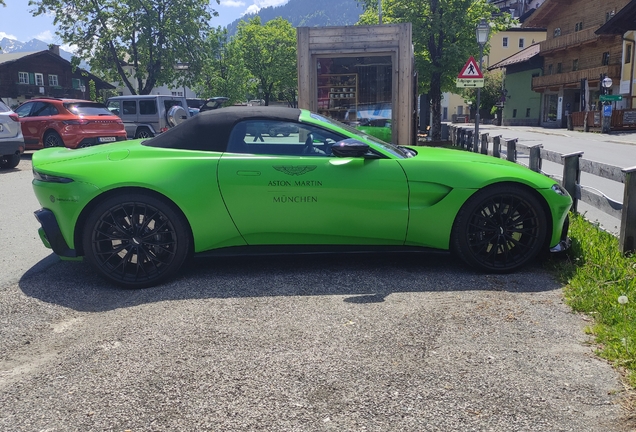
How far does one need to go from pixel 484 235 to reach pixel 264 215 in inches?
68.6

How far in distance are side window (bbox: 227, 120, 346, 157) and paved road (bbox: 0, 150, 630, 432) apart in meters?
0.99

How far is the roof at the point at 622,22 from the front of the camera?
37.7 metres

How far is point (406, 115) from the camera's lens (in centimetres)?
1174

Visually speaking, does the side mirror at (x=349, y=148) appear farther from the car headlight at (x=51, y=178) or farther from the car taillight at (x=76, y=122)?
the car taillight at (x=76, y=122)

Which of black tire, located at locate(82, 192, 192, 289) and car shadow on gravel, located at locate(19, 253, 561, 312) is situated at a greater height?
black tire, located at locate(82, 192, 192, 289)

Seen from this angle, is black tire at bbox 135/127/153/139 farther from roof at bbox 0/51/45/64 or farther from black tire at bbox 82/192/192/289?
roof at bbox 0/51/45/64

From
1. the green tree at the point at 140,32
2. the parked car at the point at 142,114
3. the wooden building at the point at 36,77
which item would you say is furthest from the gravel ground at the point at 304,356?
the wooden building at the point at 36,77

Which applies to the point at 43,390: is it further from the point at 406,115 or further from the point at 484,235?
the point at 406,115

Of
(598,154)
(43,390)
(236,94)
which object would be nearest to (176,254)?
(43,390)

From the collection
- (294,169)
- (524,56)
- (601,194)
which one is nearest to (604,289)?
(601,194)

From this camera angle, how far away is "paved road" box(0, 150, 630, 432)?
108 inches

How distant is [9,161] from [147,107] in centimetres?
734

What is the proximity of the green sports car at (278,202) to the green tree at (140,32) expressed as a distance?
110ft

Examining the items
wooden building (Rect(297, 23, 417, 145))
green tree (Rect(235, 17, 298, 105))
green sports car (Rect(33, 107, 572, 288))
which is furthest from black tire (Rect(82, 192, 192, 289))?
green tree (Rect(235, 17, 298, 105))
